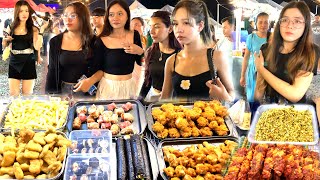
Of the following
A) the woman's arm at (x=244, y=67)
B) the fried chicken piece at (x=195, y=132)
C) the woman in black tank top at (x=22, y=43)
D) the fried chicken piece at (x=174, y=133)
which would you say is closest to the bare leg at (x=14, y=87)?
the woman in black tank top at (x=22, y=43)

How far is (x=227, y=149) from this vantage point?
3.69 m

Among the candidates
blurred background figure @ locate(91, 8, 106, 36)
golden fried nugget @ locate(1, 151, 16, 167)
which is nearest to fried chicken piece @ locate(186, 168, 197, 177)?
golden fried nugget @ locate(1, 151, 16, 167)

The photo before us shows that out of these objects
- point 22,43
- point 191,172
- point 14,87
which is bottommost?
point 191,172

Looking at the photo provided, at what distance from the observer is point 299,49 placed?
3.97 metres

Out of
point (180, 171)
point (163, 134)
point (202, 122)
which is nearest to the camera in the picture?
point (180, 171)

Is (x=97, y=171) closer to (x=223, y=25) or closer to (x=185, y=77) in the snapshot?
(x=185, y=77)

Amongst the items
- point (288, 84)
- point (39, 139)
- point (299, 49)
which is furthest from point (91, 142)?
point (299, 49)

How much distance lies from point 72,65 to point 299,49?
181cm

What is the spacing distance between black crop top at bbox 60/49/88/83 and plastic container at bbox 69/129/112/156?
1.98 feet

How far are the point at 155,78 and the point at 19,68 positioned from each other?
1100 mm

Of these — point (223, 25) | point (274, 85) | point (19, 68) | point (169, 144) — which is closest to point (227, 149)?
point (169, 144)

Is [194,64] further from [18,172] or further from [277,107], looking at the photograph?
[18,172]

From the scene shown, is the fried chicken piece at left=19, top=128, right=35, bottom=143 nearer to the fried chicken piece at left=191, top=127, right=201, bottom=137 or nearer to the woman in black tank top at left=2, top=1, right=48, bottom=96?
the woman in black tank top at left=2, top=1, right=48, bottom=96

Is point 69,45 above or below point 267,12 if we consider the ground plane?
below
